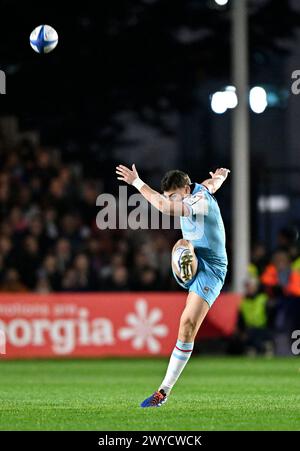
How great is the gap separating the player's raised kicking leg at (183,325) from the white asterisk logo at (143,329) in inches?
427

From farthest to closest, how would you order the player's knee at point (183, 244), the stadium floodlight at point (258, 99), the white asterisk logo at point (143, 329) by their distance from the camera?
the white asterisk logo at point (143, 329) → the stadium floodlight at point (258, 99) → the player's knee at point (183, 244)

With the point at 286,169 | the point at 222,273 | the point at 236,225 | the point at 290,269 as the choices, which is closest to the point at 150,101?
the point at 286,169

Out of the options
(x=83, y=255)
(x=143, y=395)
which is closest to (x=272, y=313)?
(x=83, y=255)

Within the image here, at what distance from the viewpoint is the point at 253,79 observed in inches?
1244

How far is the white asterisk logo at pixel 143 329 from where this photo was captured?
22.3 meters

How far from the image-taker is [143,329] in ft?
73.4

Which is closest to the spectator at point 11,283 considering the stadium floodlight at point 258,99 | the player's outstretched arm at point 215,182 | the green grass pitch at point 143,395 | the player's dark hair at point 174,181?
the green grass pitch at point 143,395

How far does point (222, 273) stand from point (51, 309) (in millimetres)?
10476

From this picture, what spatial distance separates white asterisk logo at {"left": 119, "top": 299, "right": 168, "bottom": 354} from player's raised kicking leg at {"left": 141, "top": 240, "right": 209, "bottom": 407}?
10847 millimetres

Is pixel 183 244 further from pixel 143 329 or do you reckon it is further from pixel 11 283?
pixel 11 283

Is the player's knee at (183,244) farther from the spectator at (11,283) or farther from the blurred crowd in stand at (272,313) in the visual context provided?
the spectator at (11,283)

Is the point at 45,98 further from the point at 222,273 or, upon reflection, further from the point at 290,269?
the point at 222,273

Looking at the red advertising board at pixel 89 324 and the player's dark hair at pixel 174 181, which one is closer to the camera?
the player's dark hair at pixel 174 181

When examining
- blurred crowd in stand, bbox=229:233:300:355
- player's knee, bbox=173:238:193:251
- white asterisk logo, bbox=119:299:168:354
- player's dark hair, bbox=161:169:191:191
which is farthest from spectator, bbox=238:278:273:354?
player's dark hair, bbox=161:169:191:191
